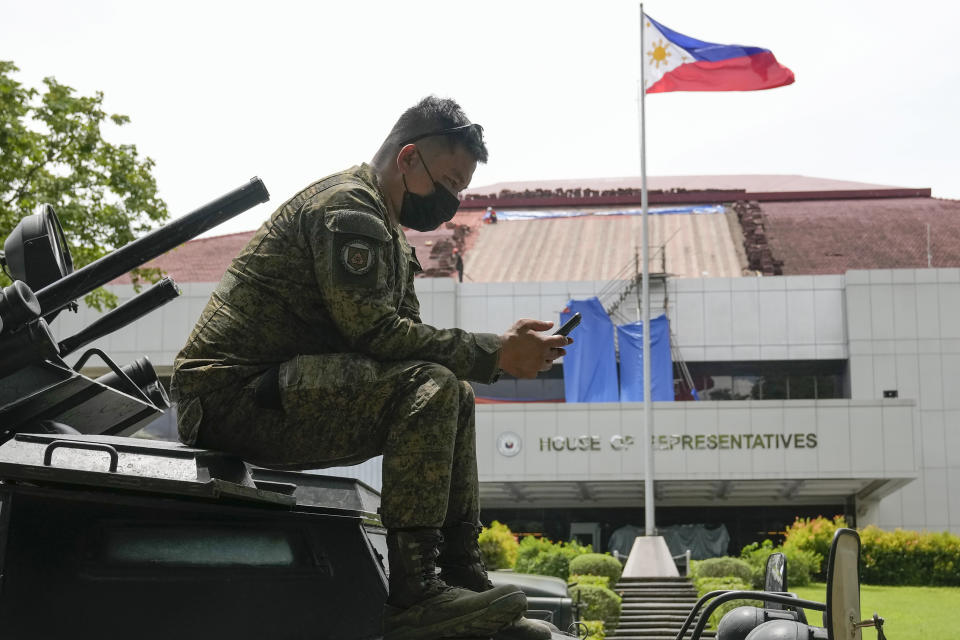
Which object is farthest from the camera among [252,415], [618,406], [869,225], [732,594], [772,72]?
[869,225]

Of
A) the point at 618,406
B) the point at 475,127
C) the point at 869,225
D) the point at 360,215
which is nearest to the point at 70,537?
the point at 360,215

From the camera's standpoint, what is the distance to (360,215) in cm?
356

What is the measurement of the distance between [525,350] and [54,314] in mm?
2522

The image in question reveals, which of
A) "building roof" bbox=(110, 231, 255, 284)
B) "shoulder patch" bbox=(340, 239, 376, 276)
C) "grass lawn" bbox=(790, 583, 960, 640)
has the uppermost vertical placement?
"building roof" bbox=(110, 231, 255, 284)

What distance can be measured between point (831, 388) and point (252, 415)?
169 feet

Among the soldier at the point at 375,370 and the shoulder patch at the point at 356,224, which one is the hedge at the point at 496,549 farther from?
the shoulder patch at the point at 356,224

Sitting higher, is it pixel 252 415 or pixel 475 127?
pixel 475 127

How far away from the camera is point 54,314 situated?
5.35 m

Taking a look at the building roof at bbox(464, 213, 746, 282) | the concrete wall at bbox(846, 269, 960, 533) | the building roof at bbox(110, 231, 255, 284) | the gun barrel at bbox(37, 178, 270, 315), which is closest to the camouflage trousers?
the gun barrel at bbox(37, 178, 270, 315)

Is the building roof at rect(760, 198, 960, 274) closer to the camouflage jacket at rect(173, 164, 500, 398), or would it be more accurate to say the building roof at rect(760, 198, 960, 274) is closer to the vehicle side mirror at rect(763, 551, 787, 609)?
the vehicle side mirror at rect(763, 551, 787, 609)

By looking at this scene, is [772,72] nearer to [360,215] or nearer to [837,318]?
[837,318]

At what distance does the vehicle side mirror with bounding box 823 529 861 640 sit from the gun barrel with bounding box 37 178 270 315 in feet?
8.66

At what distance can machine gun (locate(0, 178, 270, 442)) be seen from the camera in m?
4.50

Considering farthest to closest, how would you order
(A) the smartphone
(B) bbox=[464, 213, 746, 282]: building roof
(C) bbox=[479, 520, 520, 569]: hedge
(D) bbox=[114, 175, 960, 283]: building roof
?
(D) bbox=[114, 175, 960, 283]: building roof < (B) bbox=[464, 213, 746, 282]: building roof < (C) bbox=[479, 520, 520, 569]: hedge < (A) the smartphone
